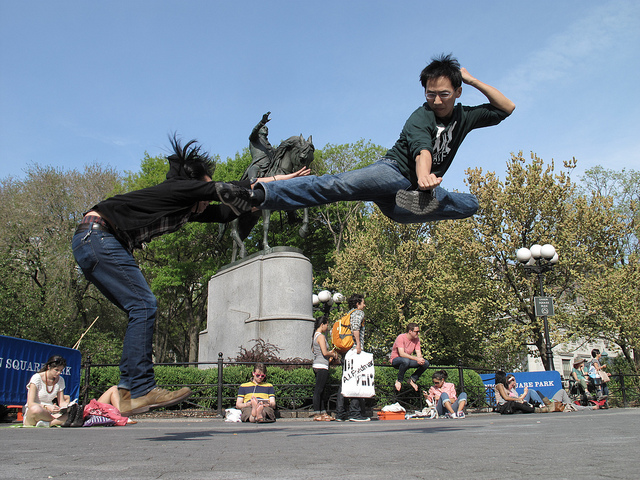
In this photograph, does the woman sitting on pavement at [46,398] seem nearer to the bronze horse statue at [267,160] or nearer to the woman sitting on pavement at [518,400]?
the bronze horse statue at [267,160]

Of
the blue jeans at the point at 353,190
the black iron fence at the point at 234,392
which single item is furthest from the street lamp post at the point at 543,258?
the blue jeans at the point at 353,190

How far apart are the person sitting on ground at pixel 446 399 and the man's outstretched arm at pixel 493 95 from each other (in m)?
6.44

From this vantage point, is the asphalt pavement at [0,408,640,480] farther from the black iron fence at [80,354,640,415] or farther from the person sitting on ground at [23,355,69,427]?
the black iron fence at [80,354,640,415]

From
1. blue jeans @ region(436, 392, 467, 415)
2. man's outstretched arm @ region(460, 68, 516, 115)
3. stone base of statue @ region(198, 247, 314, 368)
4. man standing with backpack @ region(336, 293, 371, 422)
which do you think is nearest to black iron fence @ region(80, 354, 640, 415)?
blue jeans @ region(436, 392, 467, 415)

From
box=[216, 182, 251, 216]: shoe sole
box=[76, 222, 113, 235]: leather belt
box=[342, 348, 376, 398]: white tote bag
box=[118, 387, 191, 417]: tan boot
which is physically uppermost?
box=[216, 182, 251, 216]: shoe sole

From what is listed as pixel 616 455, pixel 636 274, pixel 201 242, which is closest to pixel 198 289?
pixel 201 242

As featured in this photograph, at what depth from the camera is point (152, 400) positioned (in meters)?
4.04

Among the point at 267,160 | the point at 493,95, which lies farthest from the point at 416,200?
the point at 267,160

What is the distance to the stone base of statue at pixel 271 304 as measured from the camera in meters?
13.2

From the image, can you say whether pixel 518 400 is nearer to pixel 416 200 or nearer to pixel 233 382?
pixel 233 382

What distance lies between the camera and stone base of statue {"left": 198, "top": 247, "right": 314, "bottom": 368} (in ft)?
43.4

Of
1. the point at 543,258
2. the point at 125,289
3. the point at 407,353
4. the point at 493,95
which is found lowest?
the point at 407,353

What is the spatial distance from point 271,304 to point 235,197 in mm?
9604

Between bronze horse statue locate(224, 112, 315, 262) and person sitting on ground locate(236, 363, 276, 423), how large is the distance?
4.69m
